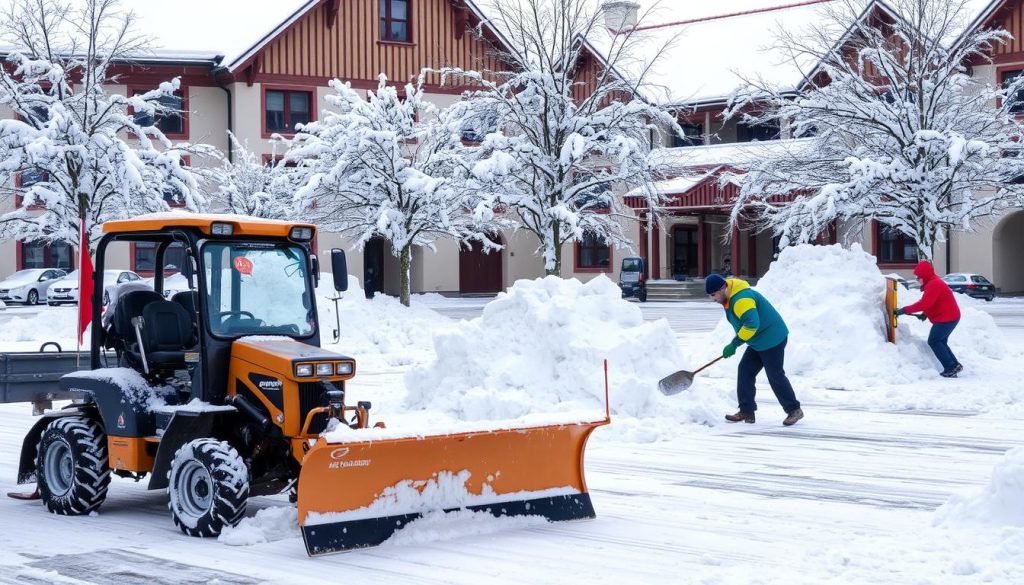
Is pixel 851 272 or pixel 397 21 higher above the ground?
pixel 397 21

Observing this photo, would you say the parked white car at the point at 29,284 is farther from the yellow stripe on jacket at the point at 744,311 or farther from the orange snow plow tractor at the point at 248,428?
the orange snow plow tractor at the point at 248,428

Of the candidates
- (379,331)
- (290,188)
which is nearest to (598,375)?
(379,331)

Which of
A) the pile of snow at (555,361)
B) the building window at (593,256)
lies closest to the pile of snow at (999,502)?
the pile of snow at (555,361)

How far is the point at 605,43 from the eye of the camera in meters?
49.6

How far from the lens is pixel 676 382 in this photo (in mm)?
13039

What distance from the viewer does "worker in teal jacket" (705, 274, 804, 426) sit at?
1283 cm

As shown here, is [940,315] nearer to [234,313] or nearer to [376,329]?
[376,329]

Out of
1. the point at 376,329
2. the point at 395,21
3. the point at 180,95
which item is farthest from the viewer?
the point at 395,21

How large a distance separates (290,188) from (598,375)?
2456 cm

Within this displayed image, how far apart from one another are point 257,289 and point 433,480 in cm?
175

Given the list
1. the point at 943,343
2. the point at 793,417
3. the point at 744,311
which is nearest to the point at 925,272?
the point at 943,343

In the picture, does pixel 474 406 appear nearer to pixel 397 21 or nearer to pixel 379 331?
pixel 379 331

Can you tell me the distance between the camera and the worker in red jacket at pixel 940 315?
55.5 feet

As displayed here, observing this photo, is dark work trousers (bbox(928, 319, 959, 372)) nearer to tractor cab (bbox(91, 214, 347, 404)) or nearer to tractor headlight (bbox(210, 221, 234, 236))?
tractor cab (bbox(91, 214, 347, 404))
